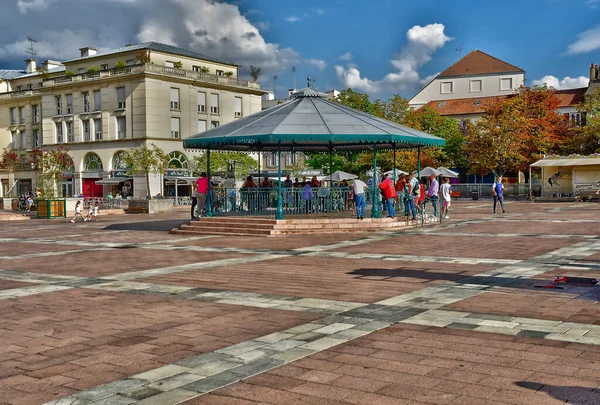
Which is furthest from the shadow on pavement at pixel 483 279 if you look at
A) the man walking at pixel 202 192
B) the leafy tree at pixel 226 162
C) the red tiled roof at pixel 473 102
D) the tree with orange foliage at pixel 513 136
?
the red tiled roof at pixel 473 102

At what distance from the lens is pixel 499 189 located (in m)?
27.2

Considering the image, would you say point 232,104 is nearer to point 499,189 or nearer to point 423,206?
point 499,189

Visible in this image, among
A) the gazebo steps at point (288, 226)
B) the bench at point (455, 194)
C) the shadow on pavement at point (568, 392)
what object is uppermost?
the bench at point (455, 194)

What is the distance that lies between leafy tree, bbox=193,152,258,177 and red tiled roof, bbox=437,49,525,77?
33979mm

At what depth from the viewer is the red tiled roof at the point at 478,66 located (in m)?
77.5

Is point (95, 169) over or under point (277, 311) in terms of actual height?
over

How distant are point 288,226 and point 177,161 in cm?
3823

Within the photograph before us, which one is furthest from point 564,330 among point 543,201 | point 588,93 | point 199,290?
point 588,93

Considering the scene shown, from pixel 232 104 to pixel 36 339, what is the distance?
178 ft

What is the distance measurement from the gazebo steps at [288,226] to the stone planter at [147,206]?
17.5 meters

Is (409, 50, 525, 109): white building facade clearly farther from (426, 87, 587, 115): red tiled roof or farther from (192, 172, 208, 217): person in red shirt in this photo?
(192, 172, 208, 217): person in red shirt

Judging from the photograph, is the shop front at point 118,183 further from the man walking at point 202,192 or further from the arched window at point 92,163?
the man walking at point 202,192

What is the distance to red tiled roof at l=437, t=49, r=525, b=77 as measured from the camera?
254 ft

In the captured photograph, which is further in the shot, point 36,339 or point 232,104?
point 232,104
